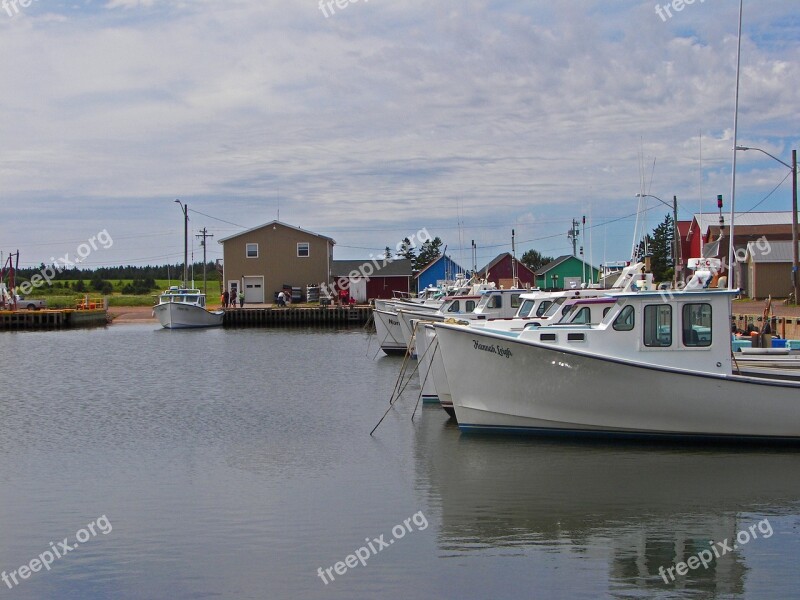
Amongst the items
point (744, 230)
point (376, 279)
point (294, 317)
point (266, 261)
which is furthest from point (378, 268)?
point (744, 230)

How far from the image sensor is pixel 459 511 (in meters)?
13.7

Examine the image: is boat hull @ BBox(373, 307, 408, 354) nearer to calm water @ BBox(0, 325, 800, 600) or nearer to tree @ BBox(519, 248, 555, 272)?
calm water @ BBox(0, 325, 800, 600)

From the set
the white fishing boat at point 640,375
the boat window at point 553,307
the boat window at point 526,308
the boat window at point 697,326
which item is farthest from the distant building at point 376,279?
the boat window at point 697,326

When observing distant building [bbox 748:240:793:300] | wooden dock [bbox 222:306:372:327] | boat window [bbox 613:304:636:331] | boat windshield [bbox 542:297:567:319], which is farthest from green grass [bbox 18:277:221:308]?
boat window [bbox 613:304:636:331]

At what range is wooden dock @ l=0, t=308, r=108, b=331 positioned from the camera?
205 feet

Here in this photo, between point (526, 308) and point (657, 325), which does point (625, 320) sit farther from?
point (526, 308)

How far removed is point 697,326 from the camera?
1661 centimetres

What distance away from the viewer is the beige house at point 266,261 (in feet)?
246

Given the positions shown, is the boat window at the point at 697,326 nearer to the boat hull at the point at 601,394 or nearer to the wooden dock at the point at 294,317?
the boat hull at the point at 601,394

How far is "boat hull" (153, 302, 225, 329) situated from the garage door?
12844 mm

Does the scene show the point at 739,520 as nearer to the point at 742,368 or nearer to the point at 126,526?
the point at 742,368

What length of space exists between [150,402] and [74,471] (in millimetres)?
8555

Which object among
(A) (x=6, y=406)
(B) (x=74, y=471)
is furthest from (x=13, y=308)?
(B) (x=74, y=471)

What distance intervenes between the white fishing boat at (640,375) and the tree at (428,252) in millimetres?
90543
